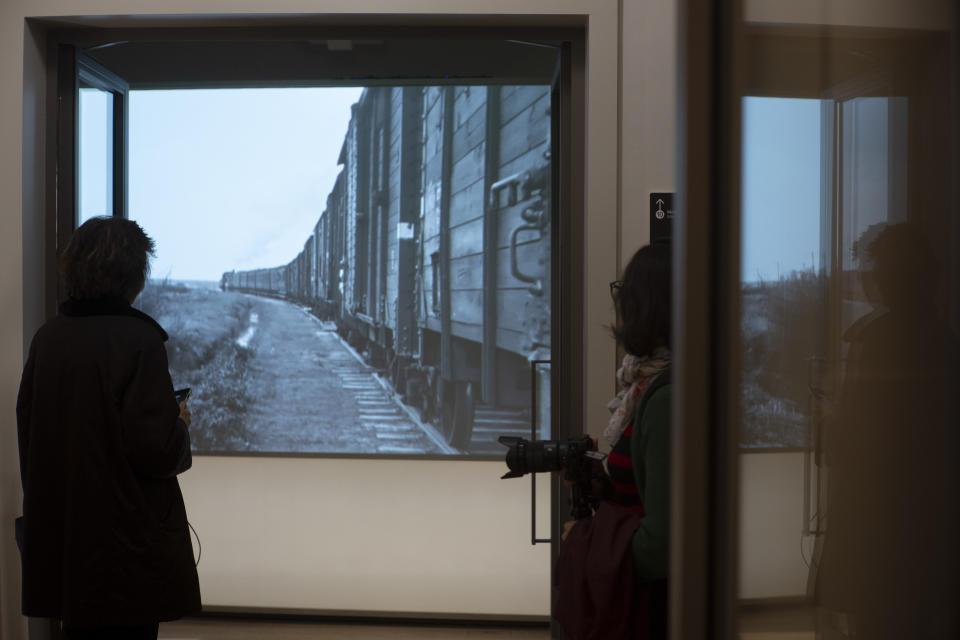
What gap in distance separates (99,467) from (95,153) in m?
1.78

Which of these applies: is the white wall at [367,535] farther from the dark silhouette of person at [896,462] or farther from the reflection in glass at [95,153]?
the dark silhouette of person at [896,462]

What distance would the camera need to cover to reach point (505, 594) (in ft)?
11.3

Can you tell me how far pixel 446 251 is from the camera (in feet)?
11.5

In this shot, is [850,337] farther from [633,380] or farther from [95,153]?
[95,153]

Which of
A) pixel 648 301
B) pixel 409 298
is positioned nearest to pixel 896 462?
pixel 648 301

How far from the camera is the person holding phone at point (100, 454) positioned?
182cm

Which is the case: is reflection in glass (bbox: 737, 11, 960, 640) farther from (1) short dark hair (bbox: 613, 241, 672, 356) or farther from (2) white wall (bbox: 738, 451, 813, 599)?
(1) short dark hair (bbox: 613, 241, 672, 356)

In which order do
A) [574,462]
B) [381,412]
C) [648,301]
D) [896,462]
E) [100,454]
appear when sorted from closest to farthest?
[896,462] → [648,301] → [574,462] → [100,454] → [381,412]

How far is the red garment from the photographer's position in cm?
143

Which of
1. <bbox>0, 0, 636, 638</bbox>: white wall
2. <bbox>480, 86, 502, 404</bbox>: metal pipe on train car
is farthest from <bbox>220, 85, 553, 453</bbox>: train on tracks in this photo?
<bbox>0, 0, 636, 638</bbox>: white wall

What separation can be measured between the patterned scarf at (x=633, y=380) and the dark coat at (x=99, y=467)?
102 cm

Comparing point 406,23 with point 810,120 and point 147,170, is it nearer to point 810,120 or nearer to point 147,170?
point 147,170

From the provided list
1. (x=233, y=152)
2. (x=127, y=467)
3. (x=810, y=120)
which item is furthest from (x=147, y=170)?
(x=810, y=120)

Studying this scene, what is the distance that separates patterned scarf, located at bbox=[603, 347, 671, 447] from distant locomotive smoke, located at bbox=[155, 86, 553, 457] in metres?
1.78
